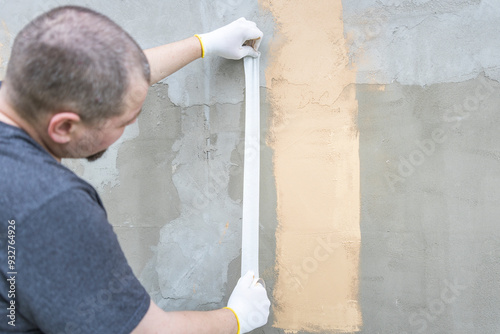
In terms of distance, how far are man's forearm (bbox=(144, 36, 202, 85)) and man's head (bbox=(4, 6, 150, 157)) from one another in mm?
653

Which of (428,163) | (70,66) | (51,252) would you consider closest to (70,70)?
(70,66)

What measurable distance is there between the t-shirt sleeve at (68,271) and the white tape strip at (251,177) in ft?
3.10

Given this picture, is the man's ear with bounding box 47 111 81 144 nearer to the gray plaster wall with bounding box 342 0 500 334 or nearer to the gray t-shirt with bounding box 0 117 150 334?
the gray t-shirt with bounding box 0 117 150 334

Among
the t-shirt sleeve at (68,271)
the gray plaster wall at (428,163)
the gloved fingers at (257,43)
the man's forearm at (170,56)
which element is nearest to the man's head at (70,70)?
the t-shirt sleeve at (68,271)

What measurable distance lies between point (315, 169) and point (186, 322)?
36.6 inches

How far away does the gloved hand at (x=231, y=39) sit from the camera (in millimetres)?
1713

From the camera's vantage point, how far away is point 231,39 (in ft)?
5.62

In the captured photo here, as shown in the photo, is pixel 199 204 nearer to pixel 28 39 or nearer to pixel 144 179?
pixel 144 179

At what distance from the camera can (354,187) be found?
173 cm

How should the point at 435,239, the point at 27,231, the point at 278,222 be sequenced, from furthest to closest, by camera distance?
the point at 278,222 < the point at 435,239 < the point at 27,231

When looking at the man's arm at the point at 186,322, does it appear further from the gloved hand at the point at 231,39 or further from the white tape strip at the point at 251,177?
the gloved hand at the point at 231,39

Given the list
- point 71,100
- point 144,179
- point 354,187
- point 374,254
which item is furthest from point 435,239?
point 71,100

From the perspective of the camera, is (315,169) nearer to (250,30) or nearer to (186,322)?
(250,30)

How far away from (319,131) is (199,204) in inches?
27.7
